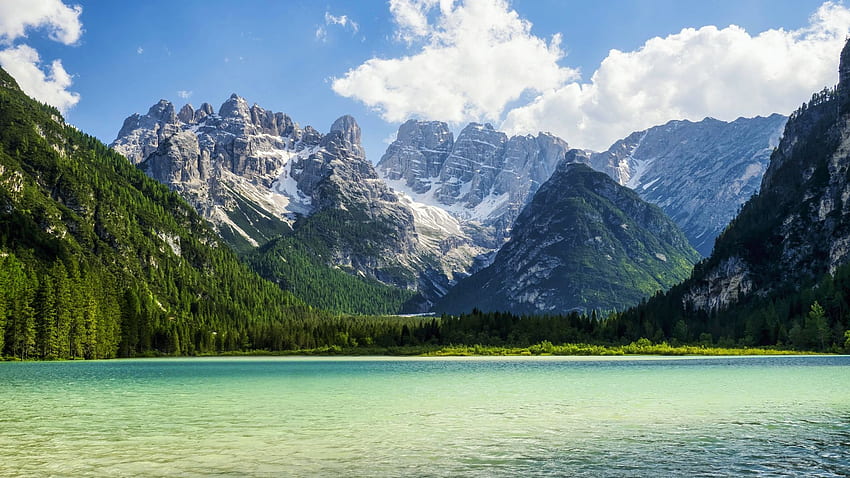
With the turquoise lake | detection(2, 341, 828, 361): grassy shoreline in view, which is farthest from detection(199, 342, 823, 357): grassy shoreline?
the turquoise lake

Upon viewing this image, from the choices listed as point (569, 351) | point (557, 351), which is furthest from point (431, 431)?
point (569, 351)

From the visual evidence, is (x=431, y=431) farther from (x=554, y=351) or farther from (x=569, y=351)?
(x=569, y=351)

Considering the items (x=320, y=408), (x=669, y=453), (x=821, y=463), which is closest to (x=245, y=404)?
(x=320, y=408)

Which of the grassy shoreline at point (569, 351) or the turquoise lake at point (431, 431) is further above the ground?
the turquoise lake at point (431, 431)

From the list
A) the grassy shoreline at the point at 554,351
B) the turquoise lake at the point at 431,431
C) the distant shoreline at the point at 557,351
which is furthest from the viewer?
the grassy shoreline at the point at 554,351

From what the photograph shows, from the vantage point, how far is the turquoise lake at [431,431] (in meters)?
26.1

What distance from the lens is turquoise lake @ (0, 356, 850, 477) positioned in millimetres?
26109

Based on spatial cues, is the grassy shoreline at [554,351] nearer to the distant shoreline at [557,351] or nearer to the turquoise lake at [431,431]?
the distant shoreline at [557,351]

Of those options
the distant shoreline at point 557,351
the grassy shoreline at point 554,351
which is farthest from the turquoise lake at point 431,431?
the grassy shoreline at point 554,351

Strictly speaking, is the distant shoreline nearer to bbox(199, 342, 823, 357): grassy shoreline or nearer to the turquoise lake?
bbox(199, 342, 823, 357): grassy shoreline

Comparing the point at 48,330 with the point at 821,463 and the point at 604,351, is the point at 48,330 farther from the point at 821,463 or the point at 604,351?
the point at 821,463

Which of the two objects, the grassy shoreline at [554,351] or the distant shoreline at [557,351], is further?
the grassy shoreline at [554,351]

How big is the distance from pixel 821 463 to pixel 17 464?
31.3 metres

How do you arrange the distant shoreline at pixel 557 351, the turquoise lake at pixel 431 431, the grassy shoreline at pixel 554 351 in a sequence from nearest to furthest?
the turquoise lake at pixel 431 431 → the distant shoreline at pixel 557 351 → the grassy shoreline at pixel 554 351
